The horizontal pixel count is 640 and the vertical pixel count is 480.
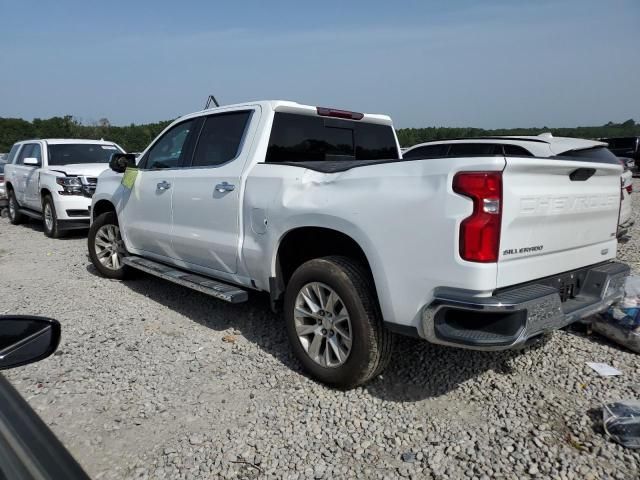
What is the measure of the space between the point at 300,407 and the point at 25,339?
1.99m

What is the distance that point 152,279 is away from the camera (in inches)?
244

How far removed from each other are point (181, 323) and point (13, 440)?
352cm

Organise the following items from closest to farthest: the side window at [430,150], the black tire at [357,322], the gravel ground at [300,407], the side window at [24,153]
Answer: the gravel ground at [300,407] < the black tire at [357,322] < the side window at [430,150] < the side window at [24,153]

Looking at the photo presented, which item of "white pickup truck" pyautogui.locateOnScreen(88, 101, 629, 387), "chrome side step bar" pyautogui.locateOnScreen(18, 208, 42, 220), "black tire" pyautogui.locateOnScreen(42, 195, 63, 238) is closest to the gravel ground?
"white pickup truck" pyautogui.locateOnScreen(88, 101, 629, 387)

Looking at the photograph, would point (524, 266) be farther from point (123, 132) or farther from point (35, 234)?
point (123, 132)

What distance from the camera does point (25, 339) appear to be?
4.80ft

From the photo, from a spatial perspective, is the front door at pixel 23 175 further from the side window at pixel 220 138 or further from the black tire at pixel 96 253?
the side window at pixel 220 138

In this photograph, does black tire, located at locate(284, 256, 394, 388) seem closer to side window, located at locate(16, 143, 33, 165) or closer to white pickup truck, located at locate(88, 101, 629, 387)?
white pickup truck, located at locate(88, 101, 629, 387)

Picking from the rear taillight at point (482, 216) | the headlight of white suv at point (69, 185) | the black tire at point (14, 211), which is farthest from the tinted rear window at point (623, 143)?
the rear taillight at point (482, 216)

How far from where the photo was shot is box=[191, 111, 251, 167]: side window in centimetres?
418

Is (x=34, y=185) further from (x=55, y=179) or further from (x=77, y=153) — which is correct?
(x=55, y=179)

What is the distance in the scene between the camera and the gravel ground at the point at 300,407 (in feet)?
8.50

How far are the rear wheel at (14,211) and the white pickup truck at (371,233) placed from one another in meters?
8.43

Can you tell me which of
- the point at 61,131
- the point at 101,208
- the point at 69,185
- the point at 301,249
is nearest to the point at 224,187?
the point at 301,249
